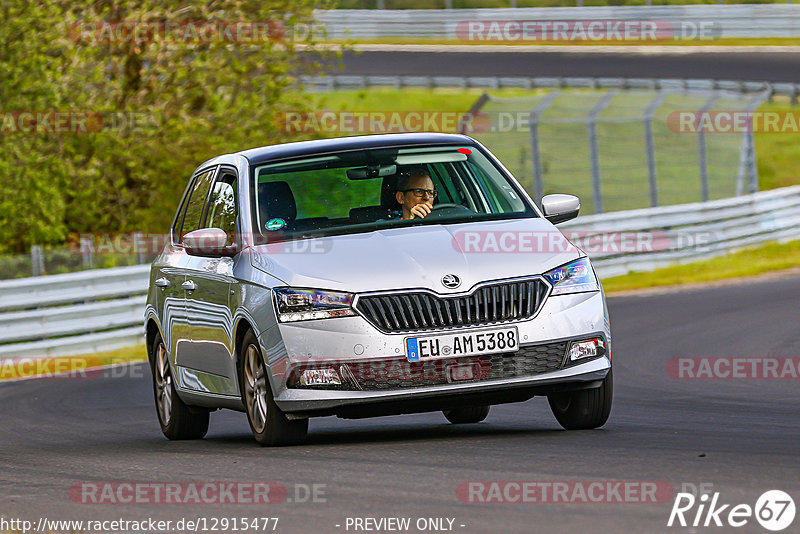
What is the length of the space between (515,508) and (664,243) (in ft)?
64.9

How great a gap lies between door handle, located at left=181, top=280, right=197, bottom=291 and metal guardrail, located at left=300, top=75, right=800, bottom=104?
2652 cm

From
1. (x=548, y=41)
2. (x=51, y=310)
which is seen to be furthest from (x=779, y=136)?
(x=51, y=310)

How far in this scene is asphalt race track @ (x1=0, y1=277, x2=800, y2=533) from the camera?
6.23 metres

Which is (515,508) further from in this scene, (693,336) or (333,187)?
(693,336)

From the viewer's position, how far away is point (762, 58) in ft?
141

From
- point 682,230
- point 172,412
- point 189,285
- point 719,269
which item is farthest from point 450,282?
point 682,230

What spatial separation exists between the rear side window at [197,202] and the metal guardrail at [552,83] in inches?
1006

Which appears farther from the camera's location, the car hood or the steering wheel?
the steering wheel

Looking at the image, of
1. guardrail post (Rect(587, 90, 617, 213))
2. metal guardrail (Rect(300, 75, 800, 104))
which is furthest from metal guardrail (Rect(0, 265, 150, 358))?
metal guardrail (Rect(300, 75, 800, 104))

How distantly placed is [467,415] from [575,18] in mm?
37839

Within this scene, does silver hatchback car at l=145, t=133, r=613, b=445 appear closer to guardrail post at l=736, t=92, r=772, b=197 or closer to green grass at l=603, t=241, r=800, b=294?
green grass at l=603, t=241, r=800, b=294

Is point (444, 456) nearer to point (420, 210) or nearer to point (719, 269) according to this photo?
point (420, 210)

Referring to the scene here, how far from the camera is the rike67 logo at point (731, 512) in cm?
561

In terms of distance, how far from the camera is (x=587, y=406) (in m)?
8.70
